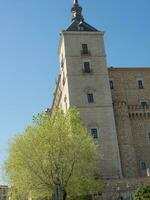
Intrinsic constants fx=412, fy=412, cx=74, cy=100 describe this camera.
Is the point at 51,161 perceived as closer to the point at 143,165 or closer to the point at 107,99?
the point at 107,99

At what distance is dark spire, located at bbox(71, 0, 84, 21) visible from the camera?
182 ft

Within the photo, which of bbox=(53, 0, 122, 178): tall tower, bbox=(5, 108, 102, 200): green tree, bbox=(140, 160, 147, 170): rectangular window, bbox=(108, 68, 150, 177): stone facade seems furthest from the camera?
bbox=(140, 160, 147, 170): rectangular window

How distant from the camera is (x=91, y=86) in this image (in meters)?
47.0

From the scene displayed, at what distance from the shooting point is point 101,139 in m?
44.8

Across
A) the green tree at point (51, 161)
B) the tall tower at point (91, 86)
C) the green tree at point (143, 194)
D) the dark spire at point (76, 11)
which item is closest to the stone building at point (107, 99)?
the tall tower at point (91, 86)

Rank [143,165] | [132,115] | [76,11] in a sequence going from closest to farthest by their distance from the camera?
[143,165], [132,115], [76,11]

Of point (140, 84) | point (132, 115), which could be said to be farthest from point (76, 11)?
point (132, 115)

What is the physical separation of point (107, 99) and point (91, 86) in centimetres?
236

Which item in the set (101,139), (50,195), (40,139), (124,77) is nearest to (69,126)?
(40,139)

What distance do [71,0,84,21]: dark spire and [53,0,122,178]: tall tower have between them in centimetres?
348

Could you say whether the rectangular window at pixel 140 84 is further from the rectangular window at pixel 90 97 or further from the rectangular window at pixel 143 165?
the rectangular window at pixel 143 165

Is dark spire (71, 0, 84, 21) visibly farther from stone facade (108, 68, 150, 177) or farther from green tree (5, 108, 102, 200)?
green tree (5, 108, 102, 200)

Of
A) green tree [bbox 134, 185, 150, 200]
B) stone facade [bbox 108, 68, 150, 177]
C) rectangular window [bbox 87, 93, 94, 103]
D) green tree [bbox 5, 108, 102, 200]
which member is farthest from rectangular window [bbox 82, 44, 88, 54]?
green tree [bbox 134, 185, 150, 200]

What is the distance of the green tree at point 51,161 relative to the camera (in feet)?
109
